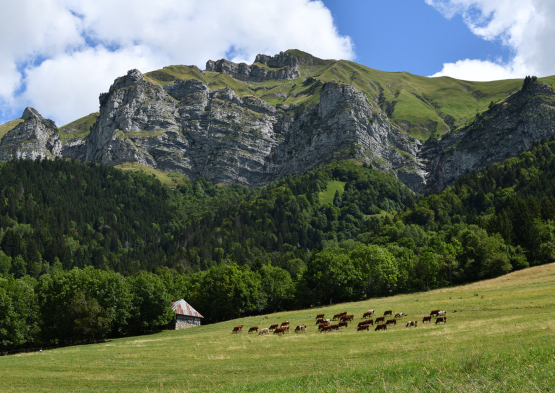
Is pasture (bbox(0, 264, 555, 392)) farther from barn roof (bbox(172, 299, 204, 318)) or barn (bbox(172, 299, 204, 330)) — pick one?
barn (bbox(172, 299, 204, 330))

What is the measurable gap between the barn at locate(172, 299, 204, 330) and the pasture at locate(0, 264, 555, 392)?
34929mm

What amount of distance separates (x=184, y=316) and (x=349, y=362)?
65.4 metres

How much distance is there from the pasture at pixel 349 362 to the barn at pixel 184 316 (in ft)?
115

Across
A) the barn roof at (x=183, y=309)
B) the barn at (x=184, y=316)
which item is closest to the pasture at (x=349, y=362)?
the barn roof at (x=183, y=309)

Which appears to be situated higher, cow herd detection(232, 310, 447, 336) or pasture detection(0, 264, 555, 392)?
pasture detection(0, 264, 555, 392)

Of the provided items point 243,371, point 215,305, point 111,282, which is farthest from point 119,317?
point 243,371

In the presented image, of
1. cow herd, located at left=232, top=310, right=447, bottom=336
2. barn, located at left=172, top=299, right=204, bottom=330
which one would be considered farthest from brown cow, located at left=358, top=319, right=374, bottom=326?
barn, located at left=172, top=299, right=204, bottom=330

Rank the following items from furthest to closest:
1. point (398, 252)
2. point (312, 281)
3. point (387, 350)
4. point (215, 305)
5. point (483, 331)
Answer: point (398, 252)
point (312, 281)
point (215, 305)
point (483, 331)
point (387, 350)

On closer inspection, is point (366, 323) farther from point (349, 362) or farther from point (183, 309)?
point (183, 309)

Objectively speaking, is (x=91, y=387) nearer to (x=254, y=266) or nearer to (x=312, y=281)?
(x=312, y=281)

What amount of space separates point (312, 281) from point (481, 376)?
8317 centimetres

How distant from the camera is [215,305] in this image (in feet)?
309

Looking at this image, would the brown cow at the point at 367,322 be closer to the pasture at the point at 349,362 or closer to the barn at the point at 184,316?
the pasture at the point at 349,362

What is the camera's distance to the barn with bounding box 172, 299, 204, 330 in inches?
3445
